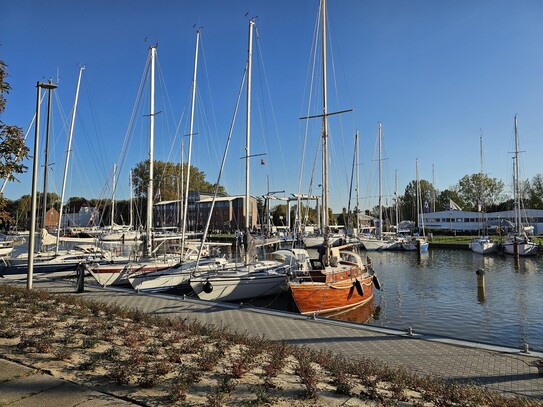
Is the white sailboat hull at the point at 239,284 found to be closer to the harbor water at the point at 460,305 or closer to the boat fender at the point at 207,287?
the boat fender at the point at 207,287

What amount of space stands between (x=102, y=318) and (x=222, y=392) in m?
5.94

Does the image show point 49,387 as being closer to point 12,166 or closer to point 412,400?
point 412,400

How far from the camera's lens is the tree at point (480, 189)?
4075 inches

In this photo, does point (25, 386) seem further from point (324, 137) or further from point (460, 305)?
point (460, 305)

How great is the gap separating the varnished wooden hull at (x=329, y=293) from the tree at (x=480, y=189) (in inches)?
3809

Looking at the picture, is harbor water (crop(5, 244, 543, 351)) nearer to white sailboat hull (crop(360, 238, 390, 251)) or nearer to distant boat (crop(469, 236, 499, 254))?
distant boat (crop(469, 236, 499, 254))

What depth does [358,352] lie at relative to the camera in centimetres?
902

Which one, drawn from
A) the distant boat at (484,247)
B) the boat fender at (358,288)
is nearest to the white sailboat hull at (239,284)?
the boat fender at (358,288)

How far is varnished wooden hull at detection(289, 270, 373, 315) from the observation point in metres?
16.2

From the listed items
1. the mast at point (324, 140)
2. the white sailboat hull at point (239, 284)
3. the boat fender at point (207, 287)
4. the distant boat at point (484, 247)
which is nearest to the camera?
the boat fender at point (207, 287)

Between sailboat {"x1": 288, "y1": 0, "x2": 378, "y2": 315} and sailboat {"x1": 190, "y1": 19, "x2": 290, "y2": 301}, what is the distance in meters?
2.37

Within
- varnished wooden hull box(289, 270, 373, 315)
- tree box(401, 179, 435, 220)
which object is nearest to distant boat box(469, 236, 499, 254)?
varnished wooden hull box(289, 270, 373, 315)

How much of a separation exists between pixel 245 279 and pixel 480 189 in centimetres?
10339

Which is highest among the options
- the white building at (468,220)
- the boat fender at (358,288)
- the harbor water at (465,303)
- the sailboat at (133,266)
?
the white building at (468,220)
